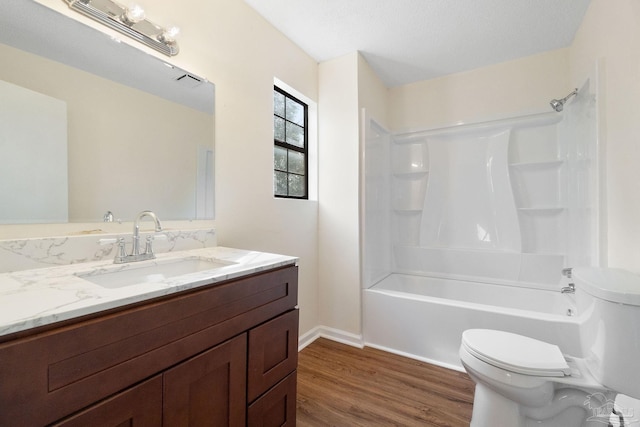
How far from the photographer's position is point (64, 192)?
1.04 meters

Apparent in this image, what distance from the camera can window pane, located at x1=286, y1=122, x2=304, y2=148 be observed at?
2.31 metres

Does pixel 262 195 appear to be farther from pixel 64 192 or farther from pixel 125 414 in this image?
pixel 125 414

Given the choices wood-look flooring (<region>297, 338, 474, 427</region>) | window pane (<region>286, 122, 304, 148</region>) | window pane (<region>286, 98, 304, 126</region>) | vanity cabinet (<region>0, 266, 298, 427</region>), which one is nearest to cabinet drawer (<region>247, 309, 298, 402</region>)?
vanity cabinet (<region>0, 266, 298, 427</region>)

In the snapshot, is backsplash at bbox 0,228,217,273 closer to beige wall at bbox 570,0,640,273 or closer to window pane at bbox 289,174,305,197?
window pane at bbox 289,174,305,197

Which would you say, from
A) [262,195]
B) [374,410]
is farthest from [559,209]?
[262,195]

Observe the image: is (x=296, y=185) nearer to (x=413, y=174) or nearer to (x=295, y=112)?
(x=295, y=112)

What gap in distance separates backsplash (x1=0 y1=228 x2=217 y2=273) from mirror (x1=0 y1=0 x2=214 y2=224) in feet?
0.28

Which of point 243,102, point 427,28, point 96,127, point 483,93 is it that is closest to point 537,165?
point 483,93

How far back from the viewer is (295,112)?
7.83ft

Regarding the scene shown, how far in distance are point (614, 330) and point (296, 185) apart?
2.03 m

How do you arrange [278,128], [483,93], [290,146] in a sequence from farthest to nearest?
[483,93] < [290,146] < [278,128]

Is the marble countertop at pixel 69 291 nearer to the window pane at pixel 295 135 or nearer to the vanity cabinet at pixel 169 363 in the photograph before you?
the vanity cabinet at pixel 169 363

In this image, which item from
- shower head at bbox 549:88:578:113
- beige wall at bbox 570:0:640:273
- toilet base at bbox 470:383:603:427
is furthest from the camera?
shower head at bbox 549:88:578:113

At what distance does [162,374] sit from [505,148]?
2.96 metres
